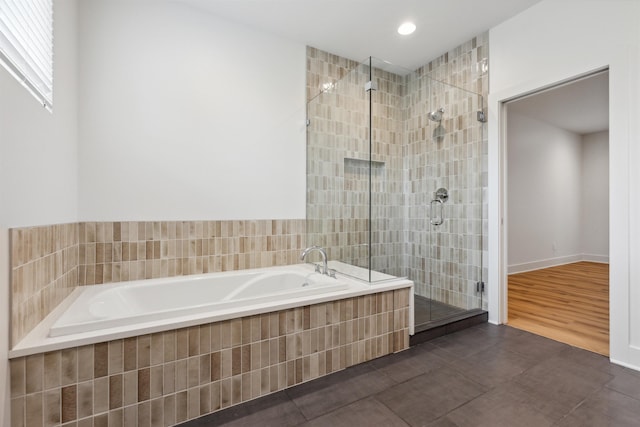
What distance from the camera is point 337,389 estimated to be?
173 centimetres

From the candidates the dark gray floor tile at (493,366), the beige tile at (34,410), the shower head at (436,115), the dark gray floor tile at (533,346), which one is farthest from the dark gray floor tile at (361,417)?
the shower head at (436,115)

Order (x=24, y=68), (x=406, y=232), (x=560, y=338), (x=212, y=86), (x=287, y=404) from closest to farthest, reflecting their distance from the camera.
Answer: (x=24, y=68), (x=287, y=404), (x=560, y=338), (x=212, y=86), (x=406, y=232)

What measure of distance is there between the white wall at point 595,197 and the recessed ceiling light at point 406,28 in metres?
5.23

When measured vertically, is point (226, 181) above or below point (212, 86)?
below

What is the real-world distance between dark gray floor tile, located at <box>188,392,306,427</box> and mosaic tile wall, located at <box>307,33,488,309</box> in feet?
4.19

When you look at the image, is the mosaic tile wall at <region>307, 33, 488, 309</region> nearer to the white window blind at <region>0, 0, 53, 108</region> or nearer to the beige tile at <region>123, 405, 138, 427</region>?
the beige tile at <region>123, 405, 138, 427</region>

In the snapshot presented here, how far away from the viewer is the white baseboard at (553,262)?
4.82 meters

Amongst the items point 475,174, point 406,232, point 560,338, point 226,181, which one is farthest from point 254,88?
point 560,338

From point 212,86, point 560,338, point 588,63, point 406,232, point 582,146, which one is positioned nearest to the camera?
point 588,63

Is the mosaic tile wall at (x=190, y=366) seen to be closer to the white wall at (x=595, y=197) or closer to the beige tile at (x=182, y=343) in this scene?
the beige tile at (x=182, y=343)

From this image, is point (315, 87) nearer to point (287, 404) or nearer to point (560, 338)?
point (287, 404)

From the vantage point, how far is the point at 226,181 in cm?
262

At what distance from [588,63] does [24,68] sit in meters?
3.40

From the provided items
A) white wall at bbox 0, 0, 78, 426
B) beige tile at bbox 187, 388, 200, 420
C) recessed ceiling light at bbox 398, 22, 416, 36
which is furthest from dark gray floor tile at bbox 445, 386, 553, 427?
recessed ceiling light at bbox 398, 22, 416, 36
